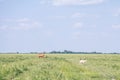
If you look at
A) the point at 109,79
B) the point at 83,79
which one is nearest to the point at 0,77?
the point at 83,79

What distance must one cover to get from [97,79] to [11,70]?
458 cm

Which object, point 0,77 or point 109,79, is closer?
point 0,77

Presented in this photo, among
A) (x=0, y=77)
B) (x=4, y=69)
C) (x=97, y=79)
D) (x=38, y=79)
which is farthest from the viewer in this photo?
(x=4, y=69)

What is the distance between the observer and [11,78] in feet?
61.6

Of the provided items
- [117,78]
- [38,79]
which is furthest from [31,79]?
[117,78]

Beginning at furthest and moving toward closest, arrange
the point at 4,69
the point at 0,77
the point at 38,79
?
the point at 4,69 → the point at 0,77 → the point at 38,79

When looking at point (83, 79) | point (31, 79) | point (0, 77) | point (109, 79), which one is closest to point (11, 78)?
point (0, 77)

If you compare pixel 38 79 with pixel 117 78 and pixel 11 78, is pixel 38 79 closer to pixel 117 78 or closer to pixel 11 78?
pixel 11 78

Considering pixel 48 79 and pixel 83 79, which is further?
pixel 83 79

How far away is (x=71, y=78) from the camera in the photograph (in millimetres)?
18703

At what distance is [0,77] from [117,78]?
6.76 meters

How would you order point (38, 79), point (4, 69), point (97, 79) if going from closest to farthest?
point (38, 79) < point (97, 79) < point (4, 69)

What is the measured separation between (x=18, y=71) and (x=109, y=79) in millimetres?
4815

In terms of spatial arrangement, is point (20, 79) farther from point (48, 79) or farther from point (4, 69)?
point (4, 69)
